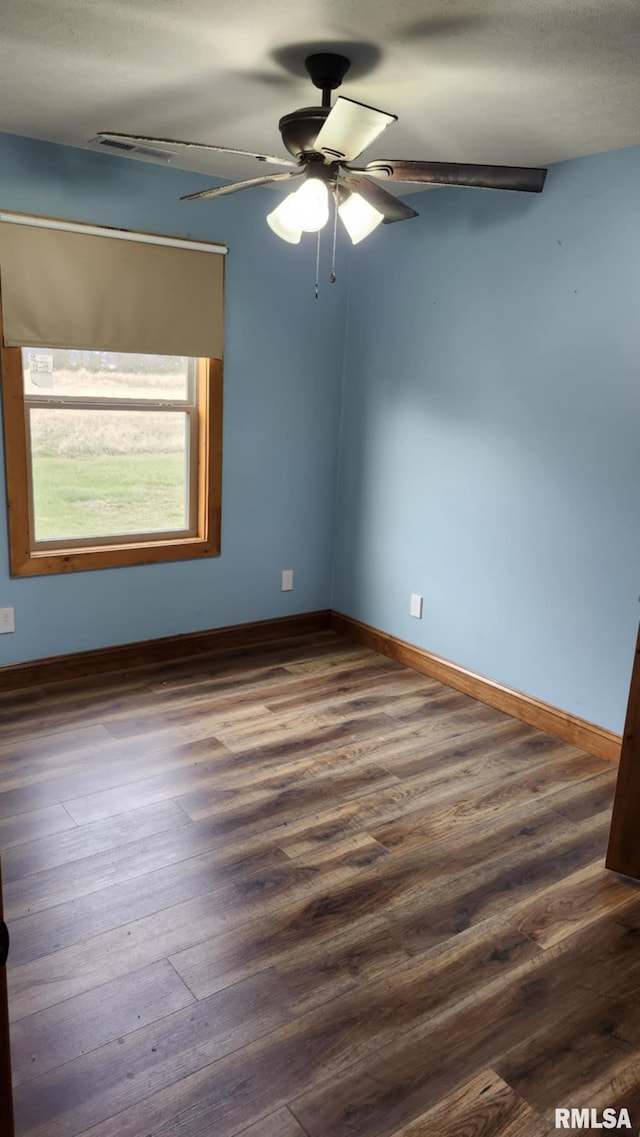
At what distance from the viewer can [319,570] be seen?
4625mm

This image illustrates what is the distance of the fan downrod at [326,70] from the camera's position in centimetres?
226

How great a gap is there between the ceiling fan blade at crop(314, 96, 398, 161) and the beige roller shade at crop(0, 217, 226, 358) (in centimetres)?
163

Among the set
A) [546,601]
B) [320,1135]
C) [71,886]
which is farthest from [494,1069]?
[546,601]

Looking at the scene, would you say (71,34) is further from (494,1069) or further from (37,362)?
(494,1069)

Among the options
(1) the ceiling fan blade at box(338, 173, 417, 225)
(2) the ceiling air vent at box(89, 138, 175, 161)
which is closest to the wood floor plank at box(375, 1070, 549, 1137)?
(1) the ceiling fan blade at box(338, 173, 417, 225)

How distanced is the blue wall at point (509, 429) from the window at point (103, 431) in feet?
3.06

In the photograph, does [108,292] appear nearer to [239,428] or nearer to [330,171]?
[239,428]

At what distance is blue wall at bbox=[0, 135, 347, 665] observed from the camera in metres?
3.43

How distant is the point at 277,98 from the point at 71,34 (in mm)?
748

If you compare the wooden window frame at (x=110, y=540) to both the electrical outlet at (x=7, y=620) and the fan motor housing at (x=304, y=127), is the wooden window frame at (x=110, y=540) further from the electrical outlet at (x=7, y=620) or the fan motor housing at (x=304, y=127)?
the fan motor housing at (x=304, y=127)

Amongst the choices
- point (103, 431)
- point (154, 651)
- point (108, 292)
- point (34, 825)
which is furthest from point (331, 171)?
point (154, 651)

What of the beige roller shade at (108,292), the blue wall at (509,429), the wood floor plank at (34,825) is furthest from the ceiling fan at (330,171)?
the wood floor plank at (34,825)

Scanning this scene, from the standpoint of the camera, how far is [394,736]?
131 inches

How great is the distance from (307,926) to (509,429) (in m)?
2.30
